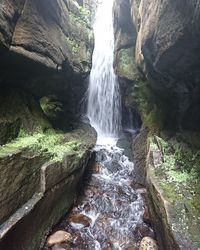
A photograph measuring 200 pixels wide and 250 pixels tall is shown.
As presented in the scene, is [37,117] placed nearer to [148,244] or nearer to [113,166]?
[113,166]

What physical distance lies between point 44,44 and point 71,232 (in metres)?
4.74

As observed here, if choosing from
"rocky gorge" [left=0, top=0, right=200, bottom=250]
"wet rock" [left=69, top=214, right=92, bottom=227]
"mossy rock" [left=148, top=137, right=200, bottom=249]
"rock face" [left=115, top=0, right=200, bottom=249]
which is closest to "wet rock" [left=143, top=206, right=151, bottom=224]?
"rocky gorge" [left=0, top=0, right=200, bottom=250]

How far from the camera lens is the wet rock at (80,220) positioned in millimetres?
5705

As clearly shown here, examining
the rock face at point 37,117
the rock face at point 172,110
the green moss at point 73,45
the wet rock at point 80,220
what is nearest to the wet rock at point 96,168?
the rock face at point 37,117

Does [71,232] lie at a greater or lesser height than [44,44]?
lesser

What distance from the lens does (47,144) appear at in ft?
21.4

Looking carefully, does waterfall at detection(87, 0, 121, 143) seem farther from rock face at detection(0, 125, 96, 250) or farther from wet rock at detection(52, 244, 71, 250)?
wet rock at detection(52, 244, 71, 250)

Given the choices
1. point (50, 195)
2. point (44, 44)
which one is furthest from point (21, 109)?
point (50, 195)

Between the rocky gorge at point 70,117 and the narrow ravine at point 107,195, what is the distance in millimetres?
233

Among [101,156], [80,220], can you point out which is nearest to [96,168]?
[101,156]

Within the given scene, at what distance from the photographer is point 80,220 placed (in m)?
5.85

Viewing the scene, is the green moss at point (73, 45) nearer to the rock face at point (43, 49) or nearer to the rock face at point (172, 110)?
the rock face at point (43, 49)

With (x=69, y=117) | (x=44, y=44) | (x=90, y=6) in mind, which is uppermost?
(x=90, y=6)

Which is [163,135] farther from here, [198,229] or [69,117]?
[198,229]
